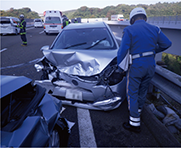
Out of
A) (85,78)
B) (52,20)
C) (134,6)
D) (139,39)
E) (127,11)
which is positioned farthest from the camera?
(134,6)

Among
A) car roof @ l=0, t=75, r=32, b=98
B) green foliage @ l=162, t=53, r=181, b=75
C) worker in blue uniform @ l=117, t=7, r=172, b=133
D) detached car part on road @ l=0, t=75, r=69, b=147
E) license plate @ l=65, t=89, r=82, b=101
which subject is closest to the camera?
detached car part on road @ l=0, t=75, r=69, b=147

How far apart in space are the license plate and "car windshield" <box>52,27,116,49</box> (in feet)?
4.03

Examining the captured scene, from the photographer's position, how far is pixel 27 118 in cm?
143

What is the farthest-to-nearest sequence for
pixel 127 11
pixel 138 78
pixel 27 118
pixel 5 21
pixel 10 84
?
1. pixel 127 11
2. pixel 5 21
3. pixel 138 78
4. pixel 10 84
5. pixel 27 118

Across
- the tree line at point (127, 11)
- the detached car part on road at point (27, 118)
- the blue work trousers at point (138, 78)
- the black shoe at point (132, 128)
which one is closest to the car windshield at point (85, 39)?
the blue work trousers at point (138, 78)

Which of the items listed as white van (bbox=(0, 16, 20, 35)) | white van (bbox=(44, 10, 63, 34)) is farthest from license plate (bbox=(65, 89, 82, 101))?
white van (bbox=(0, 16, 20, 35))

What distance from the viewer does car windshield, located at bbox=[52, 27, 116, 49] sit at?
3.79 metres

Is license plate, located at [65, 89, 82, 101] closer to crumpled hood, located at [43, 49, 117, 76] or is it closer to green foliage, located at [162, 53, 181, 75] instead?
crumpled hood, located at [43, 49, 117, 76]

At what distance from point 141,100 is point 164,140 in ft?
2.45

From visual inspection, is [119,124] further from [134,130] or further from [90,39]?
[90,39]

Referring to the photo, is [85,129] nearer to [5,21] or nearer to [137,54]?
[137,54]

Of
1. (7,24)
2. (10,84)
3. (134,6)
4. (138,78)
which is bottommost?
(138,78)

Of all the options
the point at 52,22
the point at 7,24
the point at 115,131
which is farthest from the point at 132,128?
the point at 7,24

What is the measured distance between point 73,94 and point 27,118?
5.27 feet
